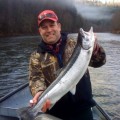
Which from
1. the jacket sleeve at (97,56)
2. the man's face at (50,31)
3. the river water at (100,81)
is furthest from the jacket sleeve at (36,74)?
the river water at (100,81)

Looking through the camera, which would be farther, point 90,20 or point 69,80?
point 90,20

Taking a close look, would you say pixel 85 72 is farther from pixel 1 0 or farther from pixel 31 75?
pixel 1 0

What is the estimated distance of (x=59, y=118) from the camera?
175 inches

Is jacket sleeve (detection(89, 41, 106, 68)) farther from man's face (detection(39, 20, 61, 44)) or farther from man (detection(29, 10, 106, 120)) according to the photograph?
man's face (detection(39, 20, 61, 44))

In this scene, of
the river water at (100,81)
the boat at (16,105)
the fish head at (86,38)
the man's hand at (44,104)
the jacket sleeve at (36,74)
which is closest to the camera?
the fish head at (86,38)

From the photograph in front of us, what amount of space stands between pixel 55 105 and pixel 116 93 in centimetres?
1027

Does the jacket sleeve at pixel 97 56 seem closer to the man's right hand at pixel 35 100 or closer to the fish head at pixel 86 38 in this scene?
the fish head at pixel 86 38

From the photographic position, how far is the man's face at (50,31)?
4223 mm

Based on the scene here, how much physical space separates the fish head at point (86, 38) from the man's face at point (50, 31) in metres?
0.49

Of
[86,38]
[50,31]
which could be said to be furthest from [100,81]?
[86,38]

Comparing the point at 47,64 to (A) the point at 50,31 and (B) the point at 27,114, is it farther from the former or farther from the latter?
(B) the point at 27,114

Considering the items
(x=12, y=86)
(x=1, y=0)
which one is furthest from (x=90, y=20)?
(x=12, y=86)

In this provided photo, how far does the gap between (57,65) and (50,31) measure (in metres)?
0.46

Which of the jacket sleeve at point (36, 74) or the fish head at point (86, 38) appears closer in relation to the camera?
the fish head at point (86, 38)
